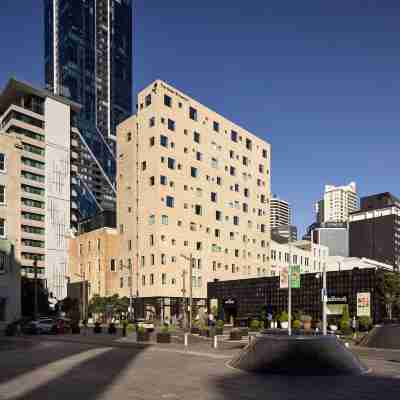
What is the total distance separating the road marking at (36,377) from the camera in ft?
49.9

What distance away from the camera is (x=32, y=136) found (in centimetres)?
12094

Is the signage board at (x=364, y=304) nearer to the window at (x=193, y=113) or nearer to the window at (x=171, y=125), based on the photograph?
the window at (x=171, y=125)

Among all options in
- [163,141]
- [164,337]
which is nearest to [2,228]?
[164,337]

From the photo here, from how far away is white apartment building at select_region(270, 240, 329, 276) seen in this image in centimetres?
12800

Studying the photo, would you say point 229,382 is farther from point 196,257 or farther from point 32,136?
point 32,136

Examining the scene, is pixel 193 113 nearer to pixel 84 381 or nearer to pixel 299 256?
pixel 299 256

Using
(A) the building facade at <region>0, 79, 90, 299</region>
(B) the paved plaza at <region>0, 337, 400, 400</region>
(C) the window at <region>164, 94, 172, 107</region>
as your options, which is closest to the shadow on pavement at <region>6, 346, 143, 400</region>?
(B) the paved plaza at <region>0, 337, 400, 400</region>

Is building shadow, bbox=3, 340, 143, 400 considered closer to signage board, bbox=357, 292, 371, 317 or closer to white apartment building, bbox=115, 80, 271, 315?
signage board, bbox=357, 292, 371, 317

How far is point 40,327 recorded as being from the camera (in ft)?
166

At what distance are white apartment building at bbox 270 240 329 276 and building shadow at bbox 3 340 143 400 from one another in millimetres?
102141

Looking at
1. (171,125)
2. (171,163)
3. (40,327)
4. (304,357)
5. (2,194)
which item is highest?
(171,125)

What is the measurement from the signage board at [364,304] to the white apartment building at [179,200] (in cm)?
2807

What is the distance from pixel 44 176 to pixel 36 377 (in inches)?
4175

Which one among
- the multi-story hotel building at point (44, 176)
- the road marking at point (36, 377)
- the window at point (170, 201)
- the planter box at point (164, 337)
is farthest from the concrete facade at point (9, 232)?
the multi-story hotel building at point (44, 176)
